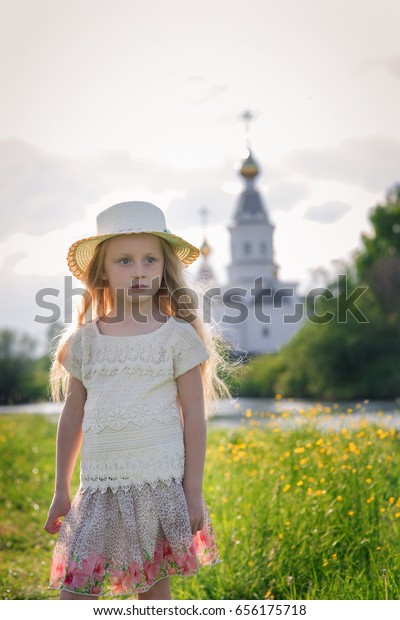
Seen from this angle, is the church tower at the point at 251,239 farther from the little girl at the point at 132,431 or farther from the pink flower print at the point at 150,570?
the pink flower print at the point at 150,570

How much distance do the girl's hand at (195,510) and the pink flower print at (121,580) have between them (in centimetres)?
23

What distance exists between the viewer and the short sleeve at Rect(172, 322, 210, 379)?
2.31 meters

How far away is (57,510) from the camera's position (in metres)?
2.30

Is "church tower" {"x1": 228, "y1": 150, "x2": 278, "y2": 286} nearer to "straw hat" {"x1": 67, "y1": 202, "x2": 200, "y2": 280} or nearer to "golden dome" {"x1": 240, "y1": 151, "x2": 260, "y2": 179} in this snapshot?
"golden dome" {"x1": 240, "y1": 151, "x2": 260, "y2": 179}

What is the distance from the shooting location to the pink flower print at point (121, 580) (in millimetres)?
2180

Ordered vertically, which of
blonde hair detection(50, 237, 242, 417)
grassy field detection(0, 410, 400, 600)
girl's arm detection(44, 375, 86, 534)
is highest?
blonde hair detection(50, 237, 242, 417)

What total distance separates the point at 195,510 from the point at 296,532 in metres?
1.12

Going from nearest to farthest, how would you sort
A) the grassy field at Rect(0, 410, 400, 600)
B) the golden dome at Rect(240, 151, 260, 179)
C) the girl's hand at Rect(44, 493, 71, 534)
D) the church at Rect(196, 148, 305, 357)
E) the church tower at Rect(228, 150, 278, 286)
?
the girl's hand at Rect(44, 493, 71, 534)
the grassy field at Rect(0, 410, 400, 600)
the golden dome at Rect(240, 151, 260, 179)
the church at Rect(196, 148, 305, 357)
the church tower at Rect(228, 150, 278, 286)

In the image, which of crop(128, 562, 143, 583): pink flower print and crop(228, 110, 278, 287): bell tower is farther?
crop(228, 110, 278, 287): bell tower

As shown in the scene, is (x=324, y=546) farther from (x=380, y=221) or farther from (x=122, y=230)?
(x=380, y=221)

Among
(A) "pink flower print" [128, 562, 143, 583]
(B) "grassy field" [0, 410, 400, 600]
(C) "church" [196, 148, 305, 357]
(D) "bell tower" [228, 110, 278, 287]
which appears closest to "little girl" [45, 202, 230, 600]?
(A) "pink flower print" [128, 562, 143, 583]

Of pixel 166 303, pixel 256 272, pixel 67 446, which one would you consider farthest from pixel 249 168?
pixel 67 446

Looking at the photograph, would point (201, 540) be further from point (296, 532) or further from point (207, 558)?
point (296, 532)

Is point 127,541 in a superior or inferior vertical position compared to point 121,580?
superior
